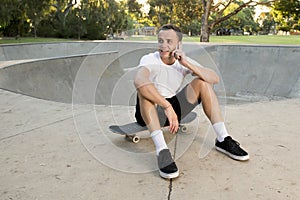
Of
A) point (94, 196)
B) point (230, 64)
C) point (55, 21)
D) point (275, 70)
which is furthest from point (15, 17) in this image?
point (94, 196)

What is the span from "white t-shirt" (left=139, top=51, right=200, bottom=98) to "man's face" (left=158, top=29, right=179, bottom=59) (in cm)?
9

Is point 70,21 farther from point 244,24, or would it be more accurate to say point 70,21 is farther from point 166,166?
point 244,24

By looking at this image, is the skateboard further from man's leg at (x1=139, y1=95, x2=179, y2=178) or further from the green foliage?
the green foliage

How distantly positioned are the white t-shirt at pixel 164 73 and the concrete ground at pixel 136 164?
21.4 inches

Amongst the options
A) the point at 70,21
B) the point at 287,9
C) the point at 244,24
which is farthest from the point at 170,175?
the point at 244,24

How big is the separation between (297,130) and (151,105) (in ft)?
5.71

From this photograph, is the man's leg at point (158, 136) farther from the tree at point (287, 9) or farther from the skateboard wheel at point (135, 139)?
the tree at point (287, 9)

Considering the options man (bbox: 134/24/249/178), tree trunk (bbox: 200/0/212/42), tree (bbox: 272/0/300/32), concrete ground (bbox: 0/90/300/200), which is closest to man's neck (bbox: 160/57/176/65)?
man (bbox: 134/24/249/178)

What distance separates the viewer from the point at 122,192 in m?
1.77

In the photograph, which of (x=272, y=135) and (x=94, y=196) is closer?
(x=94, y=196)

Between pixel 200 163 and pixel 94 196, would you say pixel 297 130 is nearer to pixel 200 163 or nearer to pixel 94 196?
pixel 200 163

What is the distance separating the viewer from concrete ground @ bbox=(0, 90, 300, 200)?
1771 mm

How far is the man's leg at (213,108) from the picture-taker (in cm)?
218

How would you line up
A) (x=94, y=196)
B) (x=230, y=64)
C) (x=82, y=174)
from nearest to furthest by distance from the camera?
(x=94, y=196) → (x=82, y=174) → (x=230, y=64)
